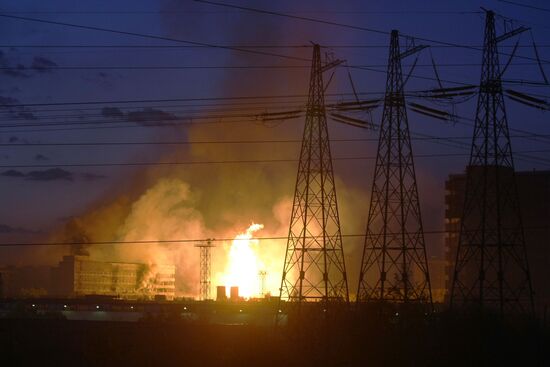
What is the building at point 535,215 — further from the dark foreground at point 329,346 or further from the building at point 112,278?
the dark foreground at point 329,346

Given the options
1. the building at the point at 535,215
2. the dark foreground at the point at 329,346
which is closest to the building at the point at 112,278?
the building at the point at 535,215

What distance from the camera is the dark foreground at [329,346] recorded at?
4847cm

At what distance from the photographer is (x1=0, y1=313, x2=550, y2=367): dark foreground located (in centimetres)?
4847

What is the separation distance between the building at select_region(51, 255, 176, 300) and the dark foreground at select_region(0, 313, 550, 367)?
372 ft

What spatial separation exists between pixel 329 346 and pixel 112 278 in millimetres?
129247

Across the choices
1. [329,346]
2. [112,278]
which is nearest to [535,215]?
[112,278]

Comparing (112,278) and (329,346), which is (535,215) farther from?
(329,346)

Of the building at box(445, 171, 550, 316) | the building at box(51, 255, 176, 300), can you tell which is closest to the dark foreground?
the building at box(445, 171, 550, 316)

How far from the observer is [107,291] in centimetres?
17012

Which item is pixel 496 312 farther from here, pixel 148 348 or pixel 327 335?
pixel 148 348

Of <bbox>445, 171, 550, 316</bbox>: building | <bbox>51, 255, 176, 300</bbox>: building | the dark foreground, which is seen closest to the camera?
the dark foreground

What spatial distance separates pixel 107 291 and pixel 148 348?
397ft

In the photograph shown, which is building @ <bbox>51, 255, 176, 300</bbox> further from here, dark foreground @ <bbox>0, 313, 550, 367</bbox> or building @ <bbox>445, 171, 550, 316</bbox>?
dark foreground @ <bbox>0, 313, 550, 367</bbox>

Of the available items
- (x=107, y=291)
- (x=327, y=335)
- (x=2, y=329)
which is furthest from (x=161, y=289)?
(x=327, y=335)
